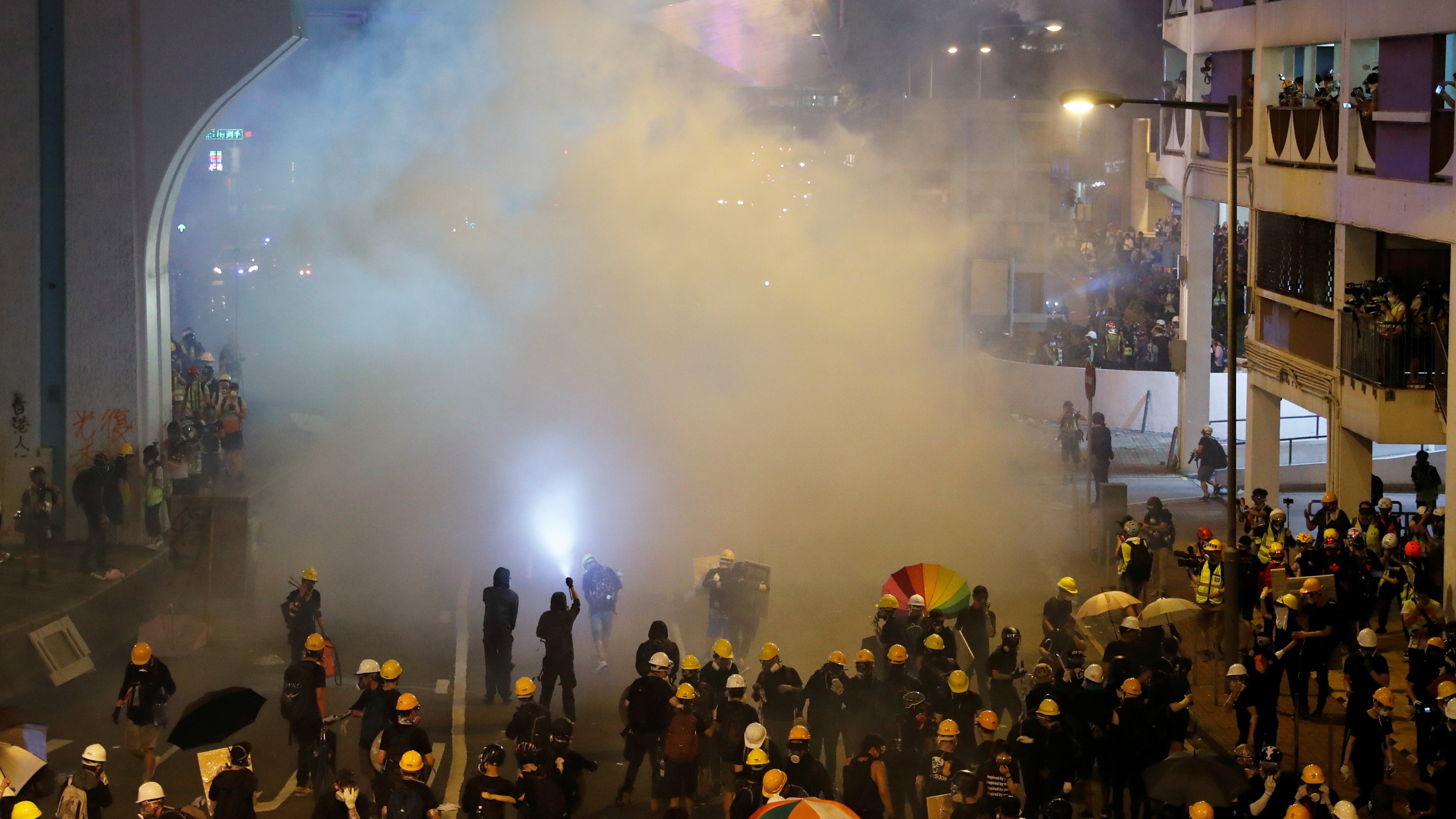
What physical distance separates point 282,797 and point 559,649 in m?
2.09

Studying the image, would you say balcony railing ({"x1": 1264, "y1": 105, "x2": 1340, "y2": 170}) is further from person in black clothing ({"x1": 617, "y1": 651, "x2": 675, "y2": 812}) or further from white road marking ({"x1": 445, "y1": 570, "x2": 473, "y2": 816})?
person in black clothing ({"x1": 617, "y1": 651, "x2": 675, "y2": 812})

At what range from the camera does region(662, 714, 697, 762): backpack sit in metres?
8.36

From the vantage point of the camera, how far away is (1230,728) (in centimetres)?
1038

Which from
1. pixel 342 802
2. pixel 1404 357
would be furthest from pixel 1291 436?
pixel 342 802

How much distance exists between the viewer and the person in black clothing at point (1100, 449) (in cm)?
1817

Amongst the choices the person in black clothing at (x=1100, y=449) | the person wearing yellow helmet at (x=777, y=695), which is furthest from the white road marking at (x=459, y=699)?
the person in black clothing at (x=1100, y=449)

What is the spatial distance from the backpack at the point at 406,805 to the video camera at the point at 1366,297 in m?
10.5

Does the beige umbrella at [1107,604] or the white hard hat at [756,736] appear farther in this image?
the beige umbrella at [1107,604]

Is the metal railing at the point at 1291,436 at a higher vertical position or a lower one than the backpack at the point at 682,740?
higher

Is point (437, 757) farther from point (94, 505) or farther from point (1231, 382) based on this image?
point (94, 505)

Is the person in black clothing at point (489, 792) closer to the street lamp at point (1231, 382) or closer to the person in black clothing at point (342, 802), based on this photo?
the person in black clothing at point (342, 802)

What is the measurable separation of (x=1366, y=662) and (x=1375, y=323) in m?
5.73

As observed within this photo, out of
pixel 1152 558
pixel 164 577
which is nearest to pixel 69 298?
pixel 164 577

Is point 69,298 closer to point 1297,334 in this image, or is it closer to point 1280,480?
point 1297,334
